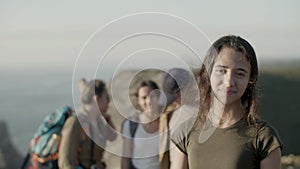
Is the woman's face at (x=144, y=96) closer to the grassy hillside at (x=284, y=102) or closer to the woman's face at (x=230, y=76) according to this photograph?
the woman's face at (x=230, y=76)

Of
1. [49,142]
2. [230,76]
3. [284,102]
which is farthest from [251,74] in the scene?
[284,102]

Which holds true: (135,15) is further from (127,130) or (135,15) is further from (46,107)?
(46,107)

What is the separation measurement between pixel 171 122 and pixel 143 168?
1.84 ft

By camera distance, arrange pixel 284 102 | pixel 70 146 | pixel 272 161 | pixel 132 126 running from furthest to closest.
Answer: pixel 284 102 < pixel 70 146 < pixel 132 126 < pixel 272 161

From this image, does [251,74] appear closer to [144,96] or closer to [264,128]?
[264,128]

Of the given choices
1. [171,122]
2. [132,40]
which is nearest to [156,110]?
[171,122]

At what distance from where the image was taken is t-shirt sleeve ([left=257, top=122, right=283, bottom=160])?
217 centimetres

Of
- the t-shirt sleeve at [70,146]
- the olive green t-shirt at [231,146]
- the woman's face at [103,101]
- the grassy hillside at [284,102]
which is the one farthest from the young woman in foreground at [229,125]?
the grassy hillside at [284,102]

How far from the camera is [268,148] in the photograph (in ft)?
7.12

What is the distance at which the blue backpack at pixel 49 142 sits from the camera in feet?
16.7

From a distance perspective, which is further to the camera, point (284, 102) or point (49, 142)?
point (284, 102)

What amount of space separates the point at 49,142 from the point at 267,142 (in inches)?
124

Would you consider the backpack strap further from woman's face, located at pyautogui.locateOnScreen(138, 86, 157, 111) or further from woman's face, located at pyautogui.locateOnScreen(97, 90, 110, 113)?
woman's face, located at pyautogui.locateOnScreen(97, 90, 110, 113)

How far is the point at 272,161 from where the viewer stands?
216cm
